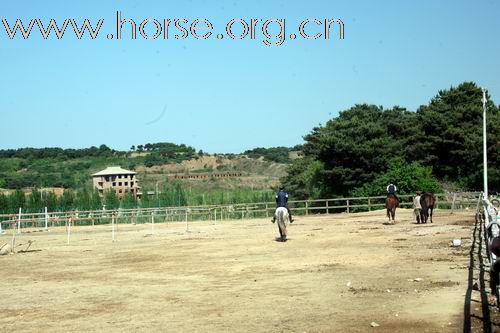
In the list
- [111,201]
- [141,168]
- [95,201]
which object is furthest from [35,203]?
[141,168]

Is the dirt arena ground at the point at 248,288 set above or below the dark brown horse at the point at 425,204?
below

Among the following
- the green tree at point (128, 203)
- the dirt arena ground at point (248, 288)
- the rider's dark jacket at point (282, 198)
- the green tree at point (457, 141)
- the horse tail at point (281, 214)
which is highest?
the green tree at point (457, 141)

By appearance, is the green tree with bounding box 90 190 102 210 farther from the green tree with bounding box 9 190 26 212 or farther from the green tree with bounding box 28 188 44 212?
the green tree with bounding box 9 190 26 212

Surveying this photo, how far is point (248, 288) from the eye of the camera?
13.6 m

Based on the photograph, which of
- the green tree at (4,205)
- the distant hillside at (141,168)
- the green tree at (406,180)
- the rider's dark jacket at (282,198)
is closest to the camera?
the rider's dark jacket at (282,198)

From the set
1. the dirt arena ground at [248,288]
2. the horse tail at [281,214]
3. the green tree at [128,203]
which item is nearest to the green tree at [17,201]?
the green tree at [128,203]

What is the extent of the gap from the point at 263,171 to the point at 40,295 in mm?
157113

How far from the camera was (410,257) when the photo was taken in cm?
1806

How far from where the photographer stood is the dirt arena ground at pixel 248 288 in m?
10.0

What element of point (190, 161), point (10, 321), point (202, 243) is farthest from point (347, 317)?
point (190, 161)

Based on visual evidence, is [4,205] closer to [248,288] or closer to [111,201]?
[111,201]

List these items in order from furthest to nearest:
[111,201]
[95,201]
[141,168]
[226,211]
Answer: [141,168] < [111,201] < [95,201] < [226,211]

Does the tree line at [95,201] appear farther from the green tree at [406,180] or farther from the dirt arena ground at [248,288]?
the dirt arena ground at [248,288]

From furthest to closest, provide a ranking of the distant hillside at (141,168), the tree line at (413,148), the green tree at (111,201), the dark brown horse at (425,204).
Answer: the distant hillside at (141,168) → the green tree at (111,201) → the tree line at (413,148) → the dark brown horse at (425,204)
